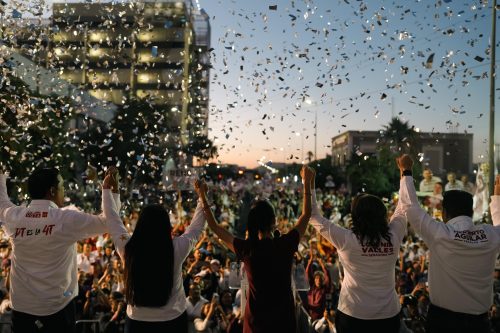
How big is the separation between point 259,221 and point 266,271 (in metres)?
0.30

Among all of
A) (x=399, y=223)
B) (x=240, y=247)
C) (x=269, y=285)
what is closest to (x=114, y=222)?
(x=240, y=247)

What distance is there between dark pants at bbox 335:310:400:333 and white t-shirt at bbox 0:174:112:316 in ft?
5.11

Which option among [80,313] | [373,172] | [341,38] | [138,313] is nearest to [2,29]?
[80,313]

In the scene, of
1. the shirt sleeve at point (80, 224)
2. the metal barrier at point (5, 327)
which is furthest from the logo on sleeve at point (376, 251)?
the metal barrier at point (5, 327)

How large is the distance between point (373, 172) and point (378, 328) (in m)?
38.1

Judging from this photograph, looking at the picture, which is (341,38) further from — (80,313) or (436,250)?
(80,313)

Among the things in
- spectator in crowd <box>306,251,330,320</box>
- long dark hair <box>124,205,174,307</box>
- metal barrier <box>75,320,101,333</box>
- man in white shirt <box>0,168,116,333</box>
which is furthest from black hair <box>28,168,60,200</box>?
spectator in crowd <box>306,251,330,320</box>

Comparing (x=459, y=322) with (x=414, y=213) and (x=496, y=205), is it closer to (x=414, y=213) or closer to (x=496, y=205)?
(x=414, y=213)

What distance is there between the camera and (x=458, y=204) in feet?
9.52

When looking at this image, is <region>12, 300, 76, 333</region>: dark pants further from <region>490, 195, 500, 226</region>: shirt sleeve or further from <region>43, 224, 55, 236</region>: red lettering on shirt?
<region>490, 195, 500, 226</region>: shirt sleeve

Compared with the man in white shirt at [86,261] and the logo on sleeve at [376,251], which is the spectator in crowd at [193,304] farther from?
the man in white shirt at [86,261]

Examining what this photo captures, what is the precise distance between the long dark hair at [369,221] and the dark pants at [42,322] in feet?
5.94

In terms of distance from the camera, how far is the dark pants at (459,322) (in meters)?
2.76

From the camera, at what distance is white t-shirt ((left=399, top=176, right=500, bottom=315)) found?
9.06ft
